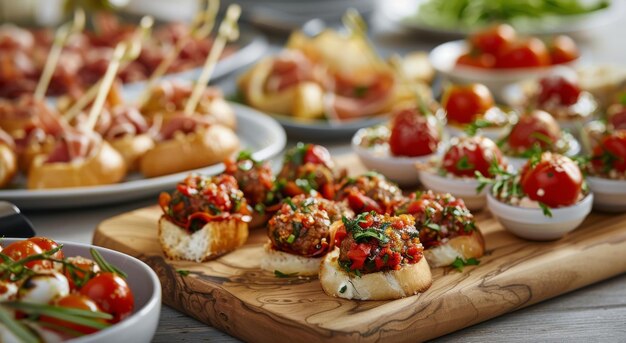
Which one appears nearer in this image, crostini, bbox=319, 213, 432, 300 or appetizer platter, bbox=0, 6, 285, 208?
crostini, bbox=319, 213, 432, 300

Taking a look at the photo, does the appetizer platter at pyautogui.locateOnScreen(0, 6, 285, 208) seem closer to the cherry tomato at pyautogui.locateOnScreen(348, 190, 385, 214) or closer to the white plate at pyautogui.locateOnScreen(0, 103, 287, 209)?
the white plate at pyautogui.locateOnScreen(0, 103, 287, 209)

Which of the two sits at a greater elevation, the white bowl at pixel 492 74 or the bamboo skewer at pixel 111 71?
the bamboo skewer at pixel 111 71

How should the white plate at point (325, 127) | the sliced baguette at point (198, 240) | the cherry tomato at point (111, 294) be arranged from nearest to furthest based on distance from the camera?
the cherry tomato at point (111, 294) → the sliced baguette at point (198, 240) → the white plate at point (325, 127)

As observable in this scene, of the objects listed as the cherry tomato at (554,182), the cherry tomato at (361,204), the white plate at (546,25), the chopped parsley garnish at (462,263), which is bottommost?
the white plate at (546,25)

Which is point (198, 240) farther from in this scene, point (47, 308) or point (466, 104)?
point (466, 104)

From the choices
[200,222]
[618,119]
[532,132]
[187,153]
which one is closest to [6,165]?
[187,153]

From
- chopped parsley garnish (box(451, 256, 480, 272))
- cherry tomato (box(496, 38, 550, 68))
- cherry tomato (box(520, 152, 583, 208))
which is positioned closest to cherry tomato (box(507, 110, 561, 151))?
cherry tomato (box(520, 152, 583, 208))

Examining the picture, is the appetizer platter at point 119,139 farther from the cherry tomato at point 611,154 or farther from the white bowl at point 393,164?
the cherry tomato at point 611,154

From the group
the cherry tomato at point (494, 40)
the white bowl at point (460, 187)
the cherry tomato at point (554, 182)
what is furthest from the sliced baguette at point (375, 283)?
the cherry tomato at point (494, 40)
